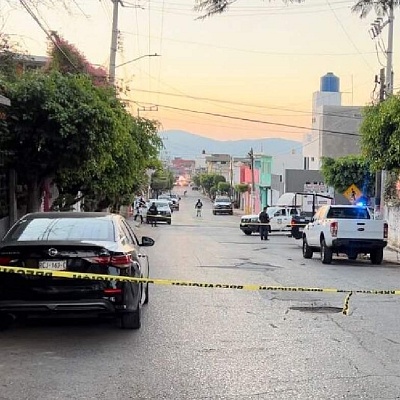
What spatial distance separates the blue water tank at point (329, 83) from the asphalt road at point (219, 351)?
63.7 meters

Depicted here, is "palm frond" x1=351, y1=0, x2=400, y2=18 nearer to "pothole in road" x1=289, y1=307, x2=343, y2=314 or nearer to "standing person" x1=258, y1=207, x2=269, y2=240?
"pothole in road" x1=289, y1=307, x2=343, y2=314

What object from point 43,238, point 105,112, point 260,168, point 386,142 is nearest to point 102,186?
point 105,112

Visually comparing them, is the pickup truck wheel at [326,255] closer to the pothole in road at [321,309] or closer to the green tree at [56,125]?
the green tree at [56,125]

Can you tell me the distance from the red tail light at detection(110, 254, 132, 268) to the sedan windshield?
43cm

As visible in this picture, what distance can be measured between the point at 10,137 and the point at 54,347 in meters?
10.6

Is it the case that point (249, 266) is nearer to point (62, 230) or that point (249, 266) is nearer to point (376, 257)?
point (376, 257)

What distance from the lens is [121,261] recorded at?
26.1ft

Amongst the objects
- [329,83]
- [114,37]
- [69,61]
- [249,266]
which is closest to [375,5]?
[249,266]

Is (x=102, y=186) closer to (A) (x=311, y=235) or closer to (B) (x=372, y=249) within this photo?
(A) (x=311, y=235)

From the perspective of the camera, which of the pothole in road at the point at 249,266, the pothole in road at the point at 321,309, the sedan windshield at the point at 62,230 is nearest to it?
the sedan windshield at the point at 62,230

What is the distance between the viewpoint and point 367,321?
30.4 feet

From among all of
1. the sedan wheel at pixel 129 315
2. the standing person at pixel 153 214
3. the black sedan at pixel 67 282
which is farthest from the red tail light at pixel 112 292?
the standing person at pixel 153 214

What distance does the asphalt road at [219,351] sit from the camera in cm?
593

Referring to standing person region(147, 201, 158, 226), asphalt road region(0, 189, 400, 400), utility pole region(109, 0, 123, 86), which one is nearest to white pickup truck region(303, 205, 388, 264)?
asphalt road region(0, 189, 400, 400)
